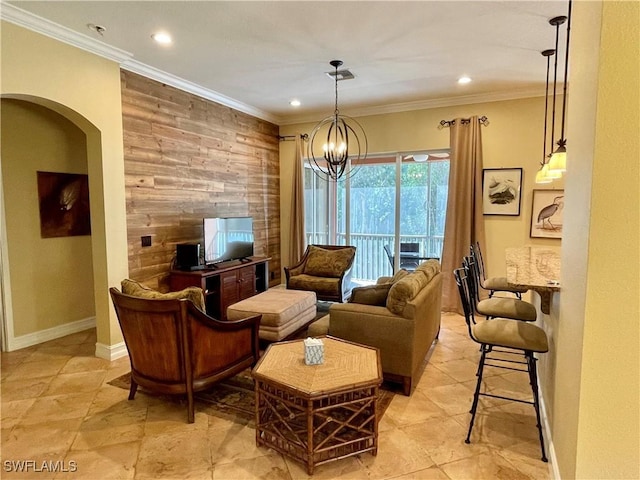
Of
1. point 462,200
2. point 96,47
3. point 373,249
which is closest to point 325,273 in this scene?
point 373,249

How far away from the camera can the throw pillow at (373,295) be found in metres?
3.13

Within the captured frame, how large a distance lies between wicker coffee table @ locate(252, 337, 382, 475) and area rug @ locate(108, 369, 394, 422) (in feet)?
1.33

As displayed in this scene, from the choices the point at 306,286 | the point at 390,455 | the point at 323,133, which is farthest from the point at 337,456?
the point at 323,133

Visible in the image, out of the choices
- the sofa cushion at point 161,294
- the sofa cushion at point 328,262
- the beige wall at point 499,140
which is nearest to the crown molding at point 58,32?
the sofa cushion at point 161,294

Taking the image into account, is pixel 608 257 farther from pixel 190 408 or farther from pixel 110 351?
pixel 110 351

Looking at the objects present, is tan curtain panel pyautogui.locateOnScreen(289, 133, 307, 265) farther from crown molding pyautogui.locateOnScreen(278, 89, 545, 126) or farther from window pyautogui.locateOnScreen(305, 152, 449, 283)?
crown molding pyautogui.locateOnScreen(278, 89, 545, 126)

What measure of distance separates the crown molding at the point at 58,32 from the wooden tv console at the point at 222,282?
2.33 m

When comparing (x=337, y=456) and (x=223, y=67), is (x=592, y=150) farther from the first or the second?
(x=223, y=67)

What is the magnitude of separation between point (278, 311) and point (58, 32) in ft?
10.1

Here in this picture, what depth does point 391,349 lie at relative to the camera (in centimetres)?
295

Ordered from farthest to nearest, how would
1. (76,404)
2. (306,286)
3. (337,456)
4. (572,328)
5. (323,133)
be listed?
(323,133), (306,286), (76,404), (337,456), (572,328)

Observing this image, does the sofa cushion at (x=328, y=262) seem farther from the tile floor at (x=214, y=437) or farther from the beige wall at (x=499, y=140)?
the tile floor at (x=214, y=437)

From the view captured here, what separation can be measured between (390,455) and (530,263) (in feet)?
5.94

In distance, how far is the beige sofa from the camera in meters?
2.89
